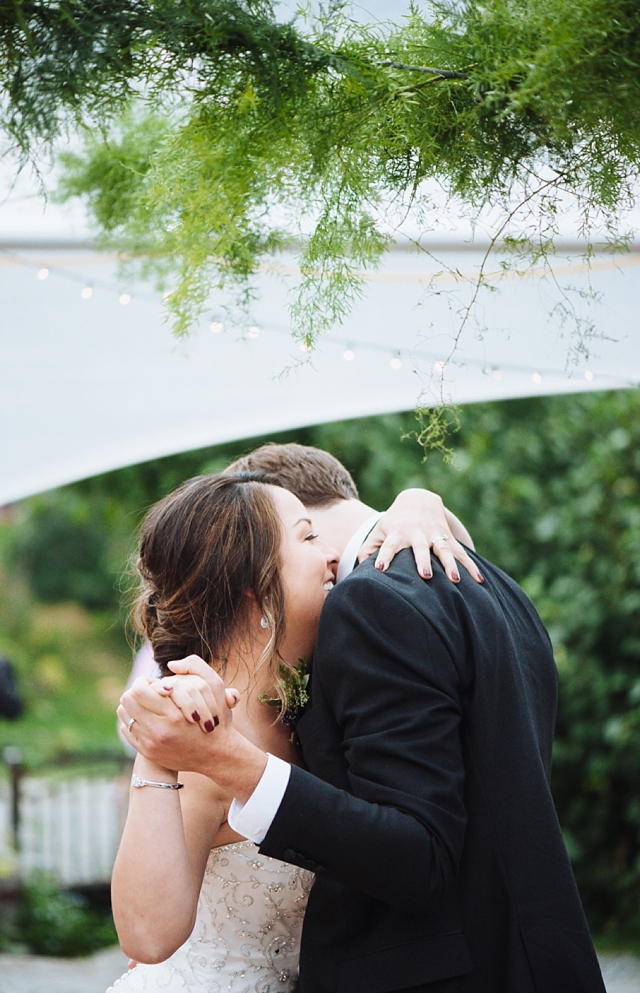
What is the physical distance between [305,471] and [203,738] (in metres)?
0.96

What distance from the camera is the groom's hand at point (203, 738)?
1.29m

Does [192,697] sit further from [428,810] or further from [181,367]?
[181,367]

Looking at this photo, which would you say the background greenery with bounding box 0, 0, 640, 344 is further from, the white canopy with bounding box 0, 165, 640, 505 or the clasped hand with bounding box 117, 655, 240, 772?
the white canopy with bounding box 0, 165, 640, 505

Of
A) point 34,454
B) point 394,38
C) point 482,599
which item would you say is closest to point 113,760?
point 34,454

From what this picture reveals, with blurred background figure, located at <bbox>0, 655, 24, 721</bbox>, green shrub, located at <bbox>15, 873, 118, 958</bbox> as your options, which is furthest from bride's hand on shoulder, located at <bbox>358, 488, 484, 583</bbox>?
green shrub, located at <bbox>15, 873, 118, 958</bbox>

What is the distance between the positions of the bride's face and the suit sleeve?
0.60 ft

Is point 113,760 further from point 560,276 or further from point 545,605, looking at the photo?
point 560,276

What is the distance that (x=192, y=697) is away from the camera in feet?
4.20

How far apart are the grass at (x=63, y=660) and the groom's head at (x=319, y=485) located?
24.5ft

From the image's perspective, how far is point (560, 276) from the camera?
2.55 meters

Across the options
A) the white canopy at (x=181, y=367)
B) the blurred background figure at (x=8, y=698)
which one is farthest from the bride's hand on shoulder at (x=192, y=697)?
the blurred background figure at (x=8, y=698)

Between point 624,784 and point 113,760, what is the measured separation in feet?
13.0

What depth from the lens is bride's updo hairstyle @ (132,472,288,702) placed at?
1.64 meters

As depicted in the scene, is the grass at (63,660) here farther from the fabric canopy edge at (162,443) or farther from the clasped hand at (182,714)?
the clasped hand at (182,714)
